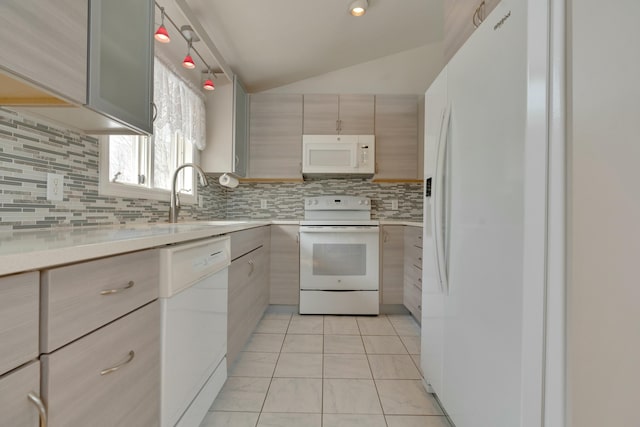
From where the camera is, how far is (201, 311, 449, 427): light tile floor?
54.4 inches

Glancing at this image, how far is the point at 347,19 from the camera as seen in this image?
2359 mm

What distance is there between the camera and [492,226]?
0.93m

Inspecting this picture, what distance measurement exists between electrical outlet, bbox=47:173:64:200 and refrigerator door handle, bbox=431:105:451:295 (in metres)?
1.61

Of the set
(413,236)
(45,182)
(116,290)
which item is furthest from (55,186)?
(413,236)

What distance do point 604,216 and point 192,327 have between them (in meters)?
1.25

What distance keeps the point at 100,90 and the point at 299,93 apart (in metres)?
2.36

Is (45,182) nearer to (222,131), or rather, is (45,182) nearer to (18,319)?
(18,319)

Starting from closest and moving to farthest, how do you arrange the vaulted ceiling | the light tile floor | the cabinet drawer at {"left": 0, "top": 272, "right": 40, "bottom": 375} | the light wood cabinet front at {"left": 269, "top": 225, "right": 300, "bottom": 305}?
1. the cabinet drawer at {"left": 0, "top": 272, "right": 40, "bottom": 375}
2. the light tile floor
3. the vaulted ceiling
4. the light wood cabinet front at {"left": 269, "top": 225, "right": 300, "bottom": 305}

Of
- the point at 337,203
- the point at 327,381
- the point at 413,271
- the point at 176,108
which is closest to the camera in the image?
the point at 327,381

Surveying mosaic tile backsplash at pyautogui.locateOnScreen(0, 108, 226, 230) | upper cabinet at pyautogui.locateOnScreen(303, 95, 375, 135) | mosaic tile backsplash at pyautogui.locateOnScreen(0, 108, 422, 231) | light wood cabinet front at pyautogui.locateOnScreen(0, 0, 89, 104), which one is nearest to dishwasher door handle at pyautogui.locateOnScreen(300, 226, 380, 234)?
upper cabinet at pyautogui.locateOnScreen(303, 95, 375, 135)

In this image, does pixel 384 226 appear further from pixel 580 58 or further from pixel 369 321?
pixel 580 58

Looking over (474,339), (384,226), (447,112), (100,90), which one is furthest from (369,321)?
(100,90)

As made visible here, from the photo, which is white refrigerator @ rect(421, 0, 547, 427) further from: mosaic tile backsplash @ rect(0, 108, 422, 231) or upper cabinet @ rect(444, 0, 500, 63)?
mosaic tile backsplash @ rect(0, 108, 422, 231)

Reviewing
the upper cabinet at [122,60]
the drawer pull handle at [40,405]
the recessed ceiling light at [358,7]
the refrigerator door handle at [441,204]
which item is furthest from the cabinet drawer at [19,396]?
the recessed ceiling light at [358,7]
